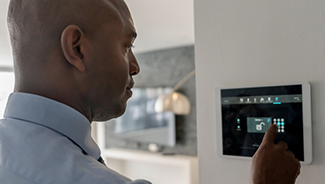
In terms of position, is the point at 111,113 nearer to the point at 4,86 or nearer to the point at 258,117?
the point at 258,117

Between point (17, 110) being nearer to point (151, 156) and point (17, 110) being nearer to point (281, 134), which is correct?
point (281, 134)

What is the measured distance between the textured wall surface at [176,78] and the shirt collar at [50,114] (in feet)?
11.3

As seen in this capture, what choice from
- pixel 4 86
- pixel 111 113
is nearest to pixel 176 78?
pixel 4 86

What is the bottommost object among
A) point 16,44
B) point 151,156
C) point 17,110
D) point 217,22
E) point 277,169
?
point 151,156

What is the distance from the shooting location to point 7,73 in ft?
14.8

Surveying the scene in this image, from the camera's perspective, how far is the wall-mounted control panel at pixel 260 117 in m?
0.65

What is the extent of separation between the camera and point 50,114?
1.37ft

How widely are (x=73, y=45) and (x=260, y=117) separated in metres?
0.49

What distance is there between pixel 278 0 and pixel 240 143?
37 centimetres

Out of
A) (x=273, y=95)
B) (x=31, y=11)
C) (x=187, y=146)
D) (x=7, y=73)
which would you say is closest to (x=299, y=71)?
(x=273, y=95)

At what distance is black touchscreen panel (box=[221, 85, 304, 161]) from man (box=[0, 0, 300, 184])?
360mm

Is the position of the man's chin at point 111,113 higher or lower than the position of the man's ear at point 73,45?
lower

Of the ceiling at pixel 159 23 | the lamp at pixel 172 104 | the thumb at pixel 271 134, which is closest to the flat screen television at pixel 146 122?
the lamp at pixel 172 104

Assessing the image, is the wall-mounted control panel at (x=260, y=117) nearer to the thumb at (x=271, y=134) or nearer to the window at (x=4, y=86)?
the thumb at (x=271, y=134)
